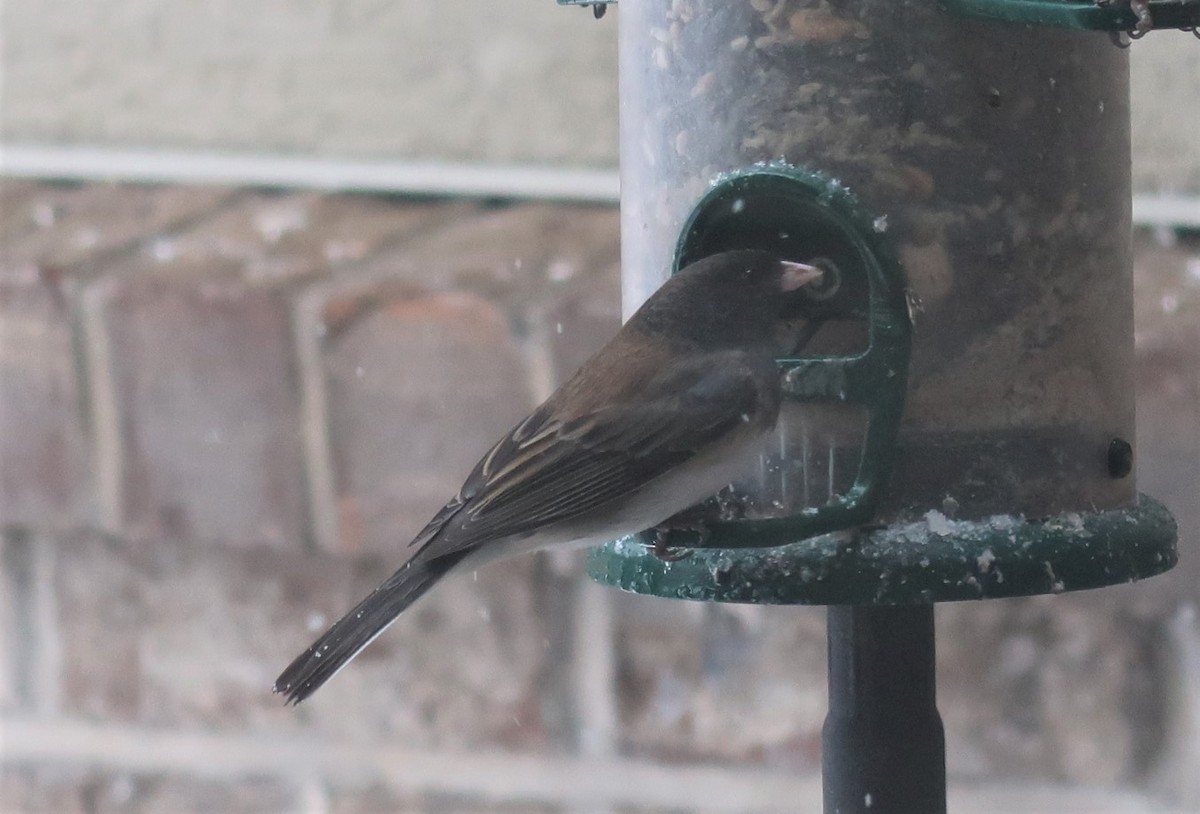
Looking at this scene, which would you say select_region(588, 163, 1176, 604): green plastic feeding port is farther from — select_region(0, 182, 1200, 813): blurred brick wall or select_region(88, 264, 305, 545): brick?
select_region(88, 264, 305, 545): brick

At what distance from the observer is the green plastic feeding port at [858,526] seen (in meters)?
1.93

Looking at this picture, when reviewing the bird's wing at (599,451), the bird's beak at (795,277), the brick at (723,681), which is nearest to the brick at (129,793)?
the brick at (723,681)

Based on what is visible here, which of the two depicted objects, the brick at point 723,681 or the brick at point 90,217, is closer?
the brick at point 723,681

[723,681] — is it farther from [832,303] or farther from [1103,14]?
[1103,14]

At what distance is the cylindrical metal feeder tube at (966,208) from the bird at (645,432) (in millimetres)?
100

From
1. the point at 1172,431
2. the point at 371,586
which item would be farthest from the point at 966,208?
the point at 371,586

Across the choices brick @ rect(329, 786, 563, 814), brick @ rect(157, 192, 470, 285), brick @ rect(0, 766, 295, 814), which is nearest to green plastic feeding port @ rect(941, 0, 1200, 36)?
brick @ rect(157, 192, 470, 285)

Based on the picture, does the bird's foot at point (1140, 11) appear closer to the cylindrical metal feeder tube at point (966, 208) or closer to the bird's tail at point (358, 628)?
the cylindrical metal feeder tube at point (966, 208)

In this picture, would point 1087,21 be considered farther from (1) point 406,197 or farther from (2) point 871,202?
(1) point 406,197

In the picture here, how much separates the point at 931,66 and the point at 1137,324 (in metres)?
0.71

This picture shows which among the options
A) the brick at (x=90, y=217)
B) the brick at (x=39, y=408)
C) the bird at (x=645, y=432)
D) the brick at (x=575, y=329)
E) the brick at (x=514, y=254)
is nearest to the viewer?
the bird at (x=645, y=432)

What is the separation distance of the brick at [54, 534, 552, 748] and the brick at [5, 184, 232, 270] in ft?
1.58

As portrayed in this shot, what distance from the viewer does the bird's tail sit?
1877mm

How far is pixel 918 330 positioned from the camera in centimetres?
204
